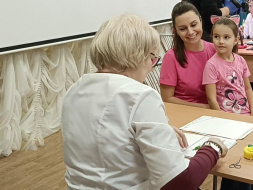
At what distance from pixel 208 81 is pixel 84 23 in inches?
71.5

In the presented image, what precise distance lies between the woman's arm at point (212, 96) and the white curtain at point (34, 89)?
5.65ft

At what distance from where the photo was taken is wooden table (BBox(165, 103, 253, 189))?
4.73 feet

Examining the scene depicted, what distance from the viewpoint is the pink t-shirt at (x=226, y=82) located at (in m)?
2.36

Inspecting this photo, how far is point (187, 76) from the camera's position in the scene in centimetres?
247

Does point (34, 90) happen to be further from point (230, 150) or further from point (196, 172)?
point (196, 172)

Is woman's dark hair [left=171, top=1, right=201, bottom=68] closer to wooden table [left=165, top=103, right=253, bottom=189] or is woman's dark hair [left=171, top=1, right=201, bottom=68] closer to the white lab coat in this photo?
wooden table [left=165, top=103, right=253, bottom=189]

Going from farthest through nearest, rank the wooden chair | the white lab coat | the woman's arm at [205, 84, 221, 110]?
the wooden chair < the woman's arm at [205, 84, 221, 110] < the white lab coat

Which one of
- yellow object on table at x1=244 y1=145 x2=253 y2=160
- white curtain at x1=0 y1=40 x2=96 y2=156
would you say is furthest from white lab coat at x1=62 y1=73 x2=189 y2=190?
white curtain at x1=0 y1=40 x2=96 y2=156

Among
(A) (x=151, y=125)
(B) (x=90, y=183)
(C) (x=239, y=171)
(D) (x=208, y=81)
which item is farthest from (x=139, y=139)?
(D) (x=208, y=81)

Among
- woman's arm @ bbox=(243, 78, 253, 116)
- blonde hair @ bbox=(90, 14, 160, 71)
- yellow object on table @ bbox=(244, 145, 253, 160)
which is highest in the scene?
blonde hair @ bbox=(90, 14, 160, 71)

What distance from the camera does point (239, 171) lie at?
4.78 ft

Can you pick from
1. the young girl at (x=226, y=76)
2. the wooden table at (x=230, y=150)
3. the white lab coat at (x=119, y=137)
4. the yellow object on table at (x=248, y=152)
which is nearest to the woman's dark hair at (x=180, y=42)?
the young girl at (x=226, y=76)

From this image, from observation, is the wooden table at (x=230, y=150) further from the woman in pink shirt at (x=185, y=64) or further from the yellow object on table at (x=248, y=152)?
the woman in pink shirt at (x=185, y=64)

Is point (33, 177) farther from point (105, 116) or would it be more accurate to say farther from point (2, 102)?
point (105, 116)
